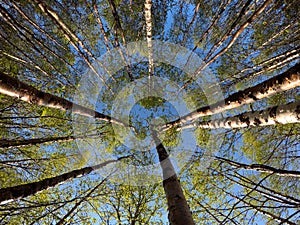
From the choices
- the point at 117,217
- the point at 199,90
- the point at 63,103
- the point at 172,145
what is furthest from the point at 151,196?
the point at 63,103

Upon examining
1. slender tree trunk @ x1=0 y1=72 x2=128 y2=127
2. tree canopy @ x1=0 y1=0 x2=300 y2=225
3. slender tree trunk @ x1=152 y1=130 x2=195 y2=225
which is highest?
tree canopy @ x1=0 y1=0 x2=300 y2=225

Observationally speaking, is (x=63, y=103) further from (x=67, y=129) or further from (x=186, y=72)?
(x=186, y=72)

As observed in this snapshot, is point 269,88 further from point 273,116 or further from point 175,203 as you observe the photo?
point 175,203

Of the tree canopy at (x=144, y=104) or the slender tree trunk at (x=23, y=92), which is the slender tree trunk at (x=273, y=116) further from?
the slender tree trunk at (x=23, y=92)

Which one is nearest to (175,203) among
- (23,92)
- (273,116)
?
(273,116)

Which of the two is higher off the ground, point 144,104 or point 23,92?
point 144,104

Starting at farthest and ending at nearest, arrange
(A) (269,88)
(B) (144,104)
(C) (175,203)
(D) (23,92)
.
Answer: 1. (B) (144,104)
2. (C) (175,203)
3. (A) (269,88)
4. (D) (23,92)

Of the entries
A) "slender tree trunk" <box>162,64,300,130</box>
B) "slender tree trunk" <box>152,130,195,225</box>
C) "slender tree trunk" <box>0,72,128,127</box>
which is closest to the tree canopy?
"slender tree trunk" <box>152,130,195,225</box>

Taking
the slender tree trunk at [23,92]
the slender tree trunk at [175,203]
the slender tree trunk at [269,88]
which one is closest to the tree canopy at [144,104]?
the slender tree trunk at [175,203]

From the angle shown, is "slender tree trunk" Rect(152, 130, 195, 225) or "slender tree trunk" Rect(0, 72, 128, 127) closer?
"slender tree trunk" Rect(0, 72, 128, 127)

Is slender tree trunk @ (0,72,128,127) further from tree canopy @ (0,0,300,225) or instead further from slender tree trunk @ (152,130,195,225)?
slender tree trunk @ (152,130,195,225)

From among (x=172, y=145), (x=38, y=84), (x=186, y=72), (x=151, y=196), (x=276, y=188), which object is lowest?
(x=276, y=188)

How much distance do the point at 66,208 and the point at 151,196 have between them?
108 inches

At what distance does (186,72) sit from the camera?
7.81 meters
